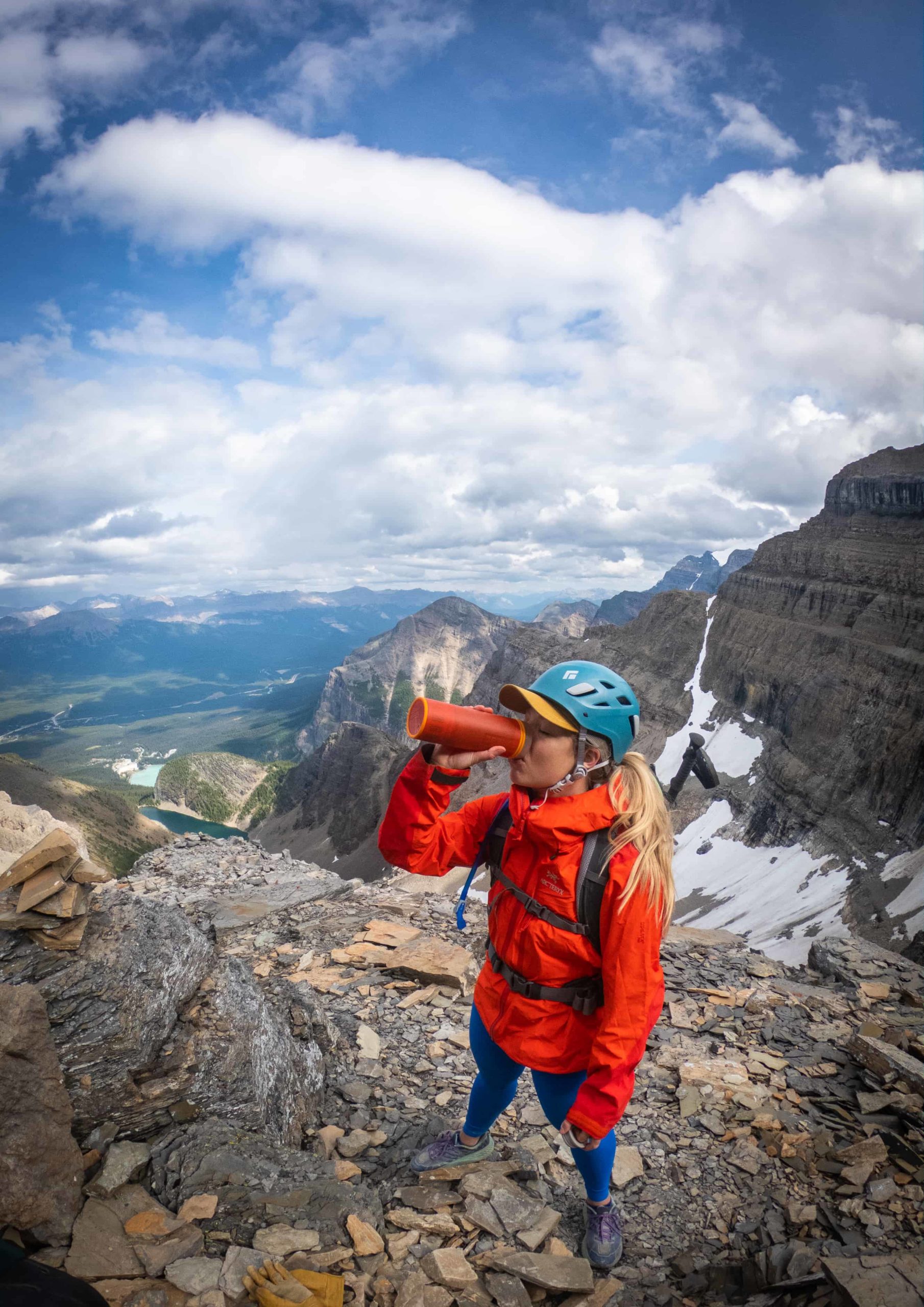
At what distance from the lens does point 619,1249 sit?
4.94 meters

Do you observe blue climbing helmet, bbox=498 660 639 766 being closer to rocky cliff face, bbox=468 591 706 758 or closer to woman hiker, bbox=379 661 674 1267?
woman hiker, bbox=379 661 674 1267

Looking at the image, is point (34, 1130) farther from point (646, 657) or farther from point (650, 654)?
point (650, 654)

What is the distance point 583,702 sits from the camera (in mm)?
4387

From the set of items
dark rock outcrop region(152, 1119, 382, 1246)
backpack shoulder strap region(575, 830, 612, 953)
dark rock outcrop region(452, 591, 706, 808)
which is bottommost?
dark rock outcrop region(452, 591, 706, 808)

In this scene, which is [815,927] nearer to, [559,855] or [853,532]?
[559,855]

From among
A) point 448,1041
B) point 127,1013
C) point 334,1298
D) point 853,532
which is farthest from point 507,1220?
point 853,532

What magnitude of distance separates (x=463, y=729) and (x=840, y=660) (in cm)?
9547

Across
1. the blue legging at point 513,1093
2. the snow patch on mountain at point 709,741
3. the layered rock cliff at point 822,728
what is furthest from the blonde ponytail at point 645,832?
the snow patch on mountain at point 709,741

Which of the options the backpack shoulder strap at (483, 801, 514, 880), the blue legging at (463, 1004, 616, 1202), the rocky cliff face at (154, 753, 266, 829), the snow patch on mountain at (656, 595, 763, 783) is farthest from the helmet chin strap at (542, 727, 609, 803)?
the rocky cliff face at (154, 753, 266, 829)

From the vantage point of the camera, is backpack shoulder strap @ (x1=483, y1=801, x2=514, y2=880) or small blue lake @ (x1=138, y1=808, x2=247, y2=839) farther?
small blue lake @ (x1=138, y1=808, x2=247, y2=839)

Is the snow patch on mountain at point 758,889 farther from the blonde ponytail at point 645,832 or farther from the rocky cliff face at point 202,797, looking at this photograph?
the rocky cliff face at point 202,797

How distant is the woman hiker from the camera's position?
13.6 feet

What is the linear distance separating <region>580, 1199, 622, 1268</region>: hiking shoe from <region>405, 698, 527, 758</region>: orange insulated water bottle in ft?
12.5

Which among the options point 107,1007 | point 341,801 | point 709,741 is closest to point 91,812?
point 341,801
